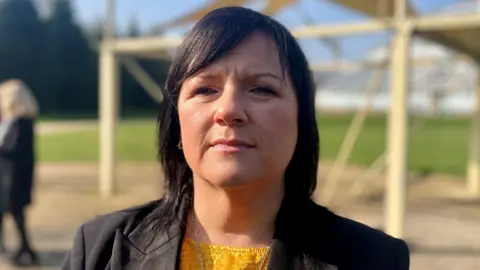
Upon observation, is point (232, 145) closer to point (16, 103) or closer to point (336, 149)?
point (16, 103)

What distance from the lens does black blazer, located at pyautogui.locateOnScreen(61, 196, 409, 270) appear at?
1.13 m

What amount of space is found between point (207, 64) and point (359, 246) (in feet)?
1.52

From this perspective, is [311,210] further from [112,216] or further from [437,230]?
[437,230]

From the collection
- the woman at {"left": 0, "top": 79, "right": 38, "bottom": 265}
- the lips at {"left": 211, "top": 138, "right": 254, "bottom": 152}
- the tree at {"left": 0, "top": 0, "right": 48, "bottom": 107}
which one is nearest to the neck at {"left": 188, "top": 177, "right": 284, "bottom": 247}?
the lips at {"left": 211, "top": 138, "right": 254, "bottom": 152}

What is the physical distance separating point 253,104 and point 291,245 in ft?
0.95

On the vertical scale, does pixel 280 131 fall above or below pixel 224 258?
above

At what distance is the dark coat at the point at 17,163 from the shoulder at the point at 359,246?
461 cm

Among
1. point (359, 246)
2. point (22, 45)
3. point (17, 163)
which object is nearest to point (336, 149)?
point (17, 163)

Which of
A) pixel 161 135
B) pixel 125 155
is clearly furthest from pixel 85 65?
pixel 161 135

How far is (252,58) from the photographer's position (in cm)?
108

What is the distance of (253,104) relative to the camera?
3.43 ft

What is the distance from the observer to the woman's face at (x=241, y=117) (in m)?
1.03

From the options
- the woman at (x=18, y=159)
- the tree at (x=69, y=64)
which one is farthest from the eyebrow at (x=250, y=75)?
the tree at (x=69, y=64)

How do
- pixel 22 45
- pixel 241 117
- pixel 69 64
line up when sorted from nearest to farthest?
pixel 241 117, pixel 22 45, pixel 69 64
